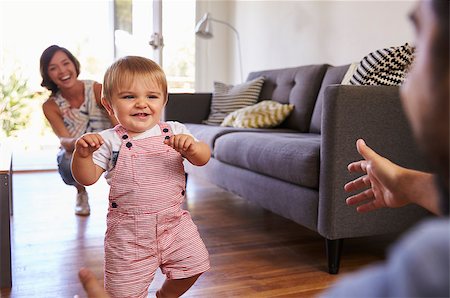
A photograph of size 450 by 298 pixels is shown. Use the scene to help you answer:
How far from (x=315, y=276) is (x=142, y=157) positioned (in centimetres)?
89

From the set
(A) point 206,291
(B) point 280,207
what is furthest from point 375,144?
(A) point 206,291

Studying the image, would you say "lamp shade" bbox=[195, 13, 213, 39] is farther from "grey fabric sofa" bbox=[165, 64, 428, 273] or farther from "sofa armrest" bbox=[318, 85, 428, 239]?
"sofa armrest" bbox=[318, 85, 428, 239]

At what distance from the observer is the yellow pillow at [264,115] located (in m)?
3.01

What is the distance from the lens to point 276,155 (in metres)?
2.06

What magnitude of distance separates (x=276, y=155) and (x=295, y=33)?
1.95 metres

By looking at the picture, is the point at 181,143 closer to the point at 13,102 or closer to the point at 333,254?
the point at 333,254

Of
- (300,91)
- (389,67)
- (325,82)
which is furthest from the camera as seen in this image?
(300,91)

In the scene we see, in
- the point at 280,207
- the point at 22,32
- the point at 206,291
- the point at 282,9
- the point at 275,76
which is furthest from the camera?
the point at 22,32

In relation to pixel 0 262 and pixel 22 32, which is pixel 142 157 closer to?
pixel 0 262

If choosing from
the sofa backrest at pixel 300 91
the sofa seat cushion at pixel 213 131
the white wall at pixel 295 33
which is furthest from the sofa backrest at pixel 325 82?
the white wall at pixel 295 33

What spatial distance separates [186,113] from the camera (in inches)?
141

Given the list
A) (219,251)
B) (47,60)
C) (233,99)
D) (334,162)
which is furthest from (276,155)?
(233,99)

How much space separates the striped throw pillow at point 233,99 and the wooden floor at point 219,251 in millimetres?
702

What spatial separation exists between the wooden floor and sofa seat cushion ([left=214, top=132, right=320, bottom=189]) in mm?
314
